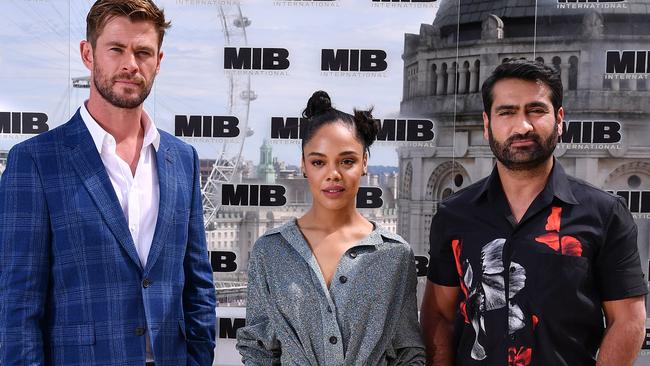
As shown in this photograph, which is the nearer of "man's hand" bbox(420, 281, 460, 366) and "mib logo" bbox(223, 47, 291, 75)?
"man's hand" bbox(420, 281, 460, 366)

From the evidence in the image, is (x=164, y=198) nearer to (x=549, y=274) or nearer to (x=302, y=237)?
(x=302, y=237)

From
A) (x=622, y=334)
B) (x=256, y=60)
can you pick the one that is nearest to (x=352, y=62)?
(x=256, y=60)

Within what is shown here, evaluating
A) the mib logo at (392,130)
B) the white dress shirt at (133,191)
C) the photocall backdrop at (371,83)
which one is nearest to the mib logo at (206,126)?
the photocall backdrop at (371,83)

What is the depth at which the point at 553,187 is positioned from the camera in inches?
72.1

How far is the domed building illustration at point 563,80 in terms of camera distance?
11.4 feet

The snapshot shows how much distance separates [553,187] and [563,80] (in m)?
1.90

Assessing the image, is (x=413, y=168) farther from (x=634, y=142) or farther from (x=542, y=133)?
(x=542, y=133)

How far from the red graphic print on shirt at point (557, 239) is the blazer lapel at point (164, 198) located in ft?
3.28

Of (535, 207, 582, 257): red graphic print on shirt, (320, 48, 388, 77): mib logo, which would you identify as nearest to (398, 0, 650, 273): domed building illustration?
(320, 48, 388, 77): mib logo

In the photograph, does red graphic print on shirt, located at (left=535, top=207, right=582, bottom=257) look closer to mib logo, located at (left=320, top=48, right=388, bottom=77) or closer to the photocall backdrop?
the photocall backdrop

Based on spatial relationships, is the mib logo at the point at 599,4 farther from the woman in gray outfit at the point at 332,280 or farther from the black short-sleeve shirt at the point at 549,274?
the woman in gray outfit at the point at 332,280

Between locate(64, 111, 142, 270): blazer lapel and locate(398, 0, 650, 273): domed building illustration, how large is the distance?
80.5 inches

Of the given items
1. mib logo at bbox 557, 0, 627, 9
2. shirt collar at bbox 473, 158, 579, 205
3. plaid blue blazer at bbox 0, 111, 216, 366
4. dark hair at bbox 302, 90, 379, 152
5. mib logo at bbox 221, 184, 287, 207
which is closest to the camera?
plaid blue blazer at bbox 0, 111, 216, 366

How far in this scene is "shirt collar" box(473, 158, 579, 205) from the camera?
1809 mm
